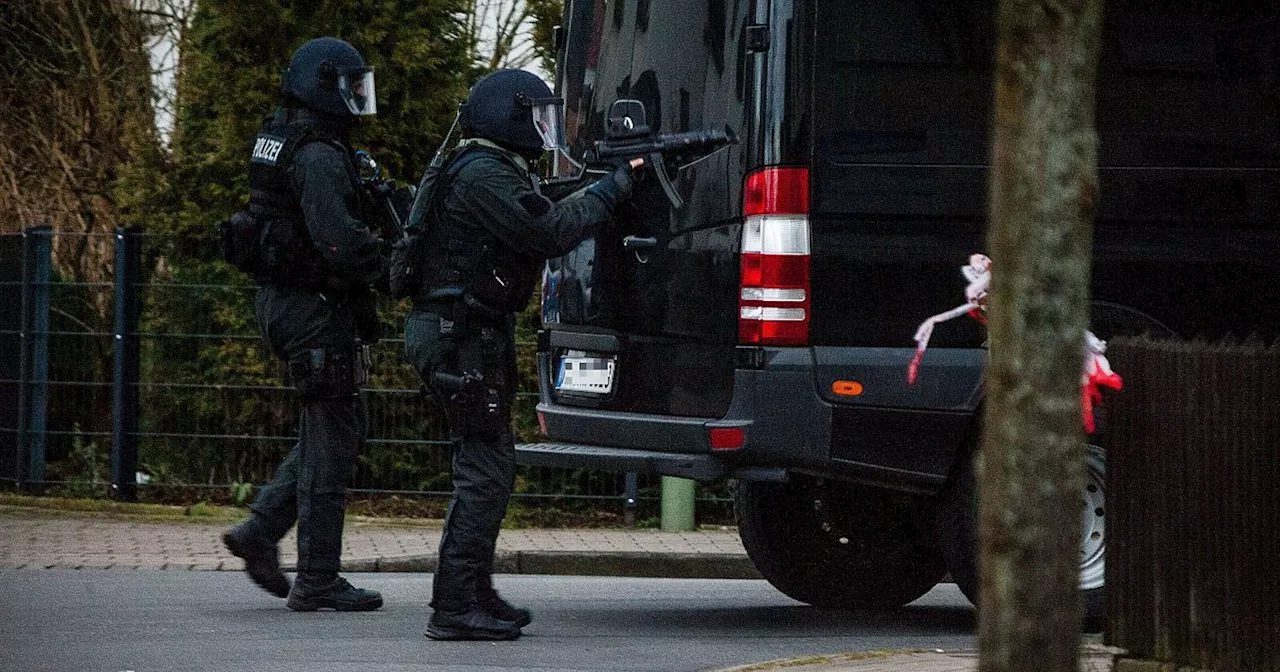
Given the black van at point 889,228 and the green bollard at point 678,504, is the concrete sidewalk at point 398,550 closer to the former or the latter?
the green bollard at point 678,504

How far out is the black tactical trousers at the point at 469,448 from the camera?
673cm

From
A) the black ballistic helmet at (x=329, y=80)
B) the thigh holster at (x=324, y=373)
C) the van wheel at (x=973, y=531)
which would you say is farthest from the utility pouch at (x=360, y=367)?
the van wheel at (x=973, y=531)

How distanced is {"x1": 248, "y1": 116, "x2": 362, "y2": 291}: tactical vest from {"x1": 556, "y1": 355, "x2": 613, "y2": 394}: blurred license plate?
2.98 ft

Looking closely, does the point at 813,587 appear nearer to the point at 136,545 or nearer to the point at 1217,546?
the point at 1217,546

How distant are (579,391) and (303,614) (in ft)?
4.29

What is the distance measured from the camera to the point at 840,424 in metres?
6.44

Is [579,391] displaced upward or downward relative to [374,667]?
upward

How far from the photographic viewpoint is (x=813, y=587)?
778 centimetres

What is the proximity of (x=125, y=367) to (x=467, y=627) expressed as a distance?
16.9ft

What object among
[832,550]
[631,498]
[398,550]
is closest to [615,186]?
[832,550]

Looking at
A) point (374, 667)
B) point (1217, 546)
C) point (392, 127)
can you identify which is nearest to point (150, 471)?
point (392, 127)

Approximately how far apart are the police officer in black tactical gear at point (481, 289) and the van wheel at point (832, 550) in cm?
120

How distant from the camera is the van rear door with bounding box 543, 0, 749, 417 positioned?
6.63m

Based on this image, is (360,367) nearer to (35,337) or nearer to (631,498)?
(631,498)
